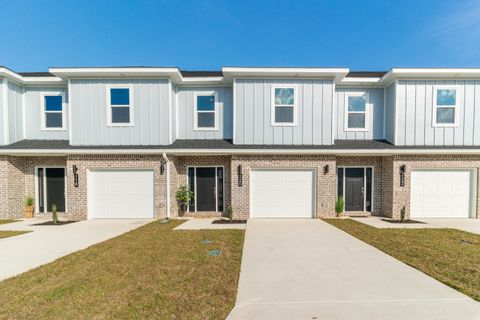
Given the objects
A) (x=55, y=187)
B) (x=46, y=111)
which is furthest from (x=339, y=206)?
(x=46, y=111)

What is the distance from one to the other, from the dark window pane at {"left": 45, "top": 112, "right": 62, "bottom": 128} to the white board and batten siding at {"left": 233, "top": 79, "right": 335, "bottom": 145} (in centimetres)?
799

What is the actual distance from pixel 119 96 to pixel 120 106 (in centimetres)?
41

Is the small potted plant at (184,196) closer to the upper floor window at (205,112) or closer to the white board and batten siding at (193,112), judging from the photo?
the white board and batten siding at (193,112)

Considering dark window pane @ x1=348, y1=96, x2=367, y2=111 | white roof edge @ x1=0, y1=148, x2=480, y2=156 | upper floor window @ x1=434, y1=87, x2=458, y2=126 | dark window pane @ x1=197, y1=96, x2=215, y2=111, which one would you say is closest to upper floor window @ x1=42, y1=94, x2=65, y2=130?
white roof edge @ x1=0, y1=148, x2=480, y2=156

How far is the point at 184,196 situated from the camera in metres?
9.44

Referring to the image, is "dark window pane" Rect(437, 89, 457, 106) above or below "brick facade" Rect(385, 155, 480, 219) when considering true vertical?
above

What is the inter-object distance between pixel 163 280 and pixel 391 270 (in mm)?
4165

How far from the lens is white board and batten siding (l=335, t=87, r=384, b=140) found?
10164mm

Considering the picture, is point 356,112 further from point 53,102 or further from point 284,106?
point 53,102

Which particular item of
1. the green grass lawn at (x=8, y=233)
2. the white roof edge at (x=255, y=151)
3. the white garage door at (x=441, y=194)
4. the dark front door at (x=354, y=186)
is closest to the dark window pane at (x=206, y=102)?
the white roof edge at (x=255, y=151)

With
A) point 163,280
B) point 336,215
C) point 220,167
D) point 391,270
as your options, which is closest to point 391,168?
point 336,215

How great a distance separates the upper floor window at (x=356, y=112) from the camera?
1019cm

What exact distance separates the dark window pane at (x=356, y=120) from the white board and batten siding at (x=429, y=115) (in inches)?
51.2

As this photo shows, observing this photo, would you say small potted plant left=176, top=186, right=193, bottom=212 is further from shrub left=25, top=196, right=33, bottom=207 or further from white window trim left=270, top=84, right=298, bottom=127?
shrub left=25, top=196, right=33, bottom=207
